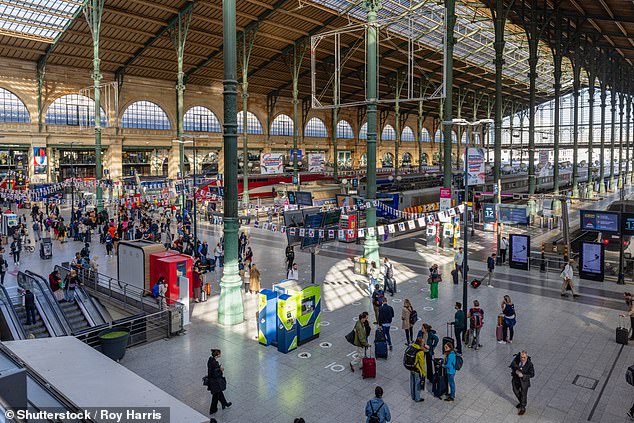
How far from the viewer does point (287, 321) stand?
502 inches

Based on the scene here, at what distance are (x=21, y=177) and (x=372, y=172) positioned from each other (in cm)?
4239

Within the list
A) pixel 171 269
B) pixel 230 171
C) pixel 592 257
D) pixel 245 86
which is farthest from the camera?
pixel 245 86

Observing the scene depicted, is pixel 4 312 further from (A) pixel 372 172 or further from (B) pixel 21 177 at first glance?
(B) pixel 21 177

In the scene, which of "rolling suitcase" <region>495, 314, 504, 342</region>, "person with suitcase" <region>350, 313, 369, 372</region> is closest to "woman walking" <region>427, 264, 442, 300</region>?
"rolling suitcase" <region>495, 314, 504, 342</region>

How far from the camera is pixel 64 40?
4600cm

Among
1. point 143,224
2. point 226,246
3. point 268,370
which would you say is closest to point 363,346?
point 268,370

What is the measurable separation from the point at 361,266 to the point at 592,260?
9854 millimetres

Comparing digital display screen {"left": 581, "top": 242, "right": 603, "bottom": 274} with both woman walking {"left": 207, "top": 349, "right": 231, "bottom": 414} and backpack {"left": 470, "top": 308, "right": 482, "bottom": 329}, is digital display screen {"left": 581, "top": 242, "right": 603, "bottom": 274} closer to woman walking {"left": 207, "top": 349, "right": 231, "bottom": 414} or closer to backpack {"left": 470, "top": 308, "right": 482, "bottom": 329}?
backpack {"left": 470, "top": 308, "right": 482, "bottom": 329}

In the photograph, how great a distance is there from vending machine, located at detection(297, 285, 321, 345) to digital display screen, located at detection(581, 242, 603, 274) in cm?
1348

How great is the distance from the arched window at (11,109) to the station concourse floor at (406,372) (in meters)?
42.1

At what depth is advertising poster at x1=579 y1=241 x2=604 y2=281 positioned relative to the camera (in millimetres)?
20422

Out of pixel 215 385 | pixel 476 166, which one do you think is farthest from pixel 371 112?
pixel 215 385

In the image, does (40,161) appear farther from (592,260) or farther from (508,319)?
(592,260)

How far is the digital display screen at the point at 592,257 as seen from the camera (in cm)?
2041
